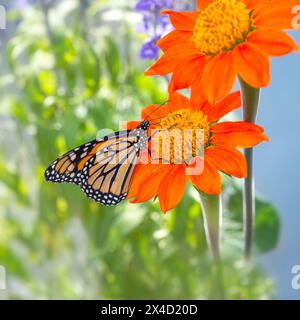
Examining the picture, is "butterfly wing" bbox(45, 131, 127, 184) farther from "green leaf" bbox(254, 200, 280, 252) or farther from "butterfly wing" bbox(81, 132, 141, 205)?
"green leaf" bbox(254, 200, 280, 252)

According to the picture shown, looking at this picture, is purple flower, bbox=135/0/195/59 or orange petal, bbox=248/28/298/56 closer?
orange petal, bbox=248/28/298/56

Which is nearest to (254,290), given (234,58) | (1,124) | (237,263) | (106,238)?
(237,263)

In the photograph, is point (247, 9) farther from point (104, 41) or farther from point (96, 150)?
point (104, 41)

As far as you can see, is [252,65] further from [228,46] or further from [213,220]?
[213,220]

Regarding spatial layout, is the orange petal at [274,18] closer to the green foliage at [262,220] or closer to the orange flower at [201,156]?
the orange flower at [201,156]

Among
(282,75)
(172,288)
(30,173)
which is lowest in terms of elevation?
(172,288)

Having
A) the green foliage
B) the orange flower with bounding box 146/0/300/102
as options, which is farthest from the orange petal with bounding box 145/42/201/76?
the green foliage

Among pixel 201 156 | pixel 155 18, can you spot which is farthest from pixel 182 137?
pixel 155 18
